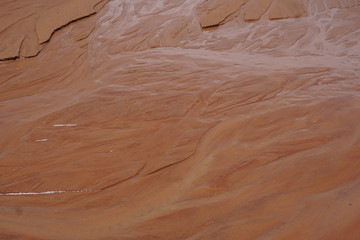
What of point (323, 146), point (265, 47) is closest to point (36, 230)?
point (323, 146)

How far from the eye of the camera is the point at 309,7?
397 cm

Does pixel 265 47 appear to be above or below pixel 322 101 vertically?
above

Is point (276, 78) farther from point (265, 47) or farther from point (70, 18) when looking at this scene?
point (70, 18)

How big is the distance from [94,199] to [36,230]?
30 centimetres

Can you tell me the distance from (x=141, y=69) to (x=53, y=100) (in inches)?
35.2

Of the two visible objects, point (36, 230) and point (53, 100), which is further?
point (53, 100)

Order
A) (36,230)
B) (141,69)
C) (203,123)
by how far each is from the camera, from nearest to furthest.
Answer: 1. (36,230)
2. (203,123)
3. (141,69)

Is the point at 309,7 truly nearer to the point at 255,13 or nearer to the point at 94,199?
the point at 255,13

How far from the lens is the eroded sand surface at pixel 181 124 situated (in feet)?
4.51

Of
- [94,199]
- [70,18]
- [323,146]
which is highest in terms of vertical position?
[70,18]

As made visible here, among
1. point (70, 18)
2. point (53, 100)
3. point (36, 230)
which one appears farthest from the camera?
point (70, 18)

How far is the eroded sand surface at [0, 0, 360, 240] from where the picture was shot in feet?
4.51

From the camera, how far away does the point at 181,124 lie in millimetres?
2072

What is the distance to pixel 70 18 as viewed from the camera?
148 inches
